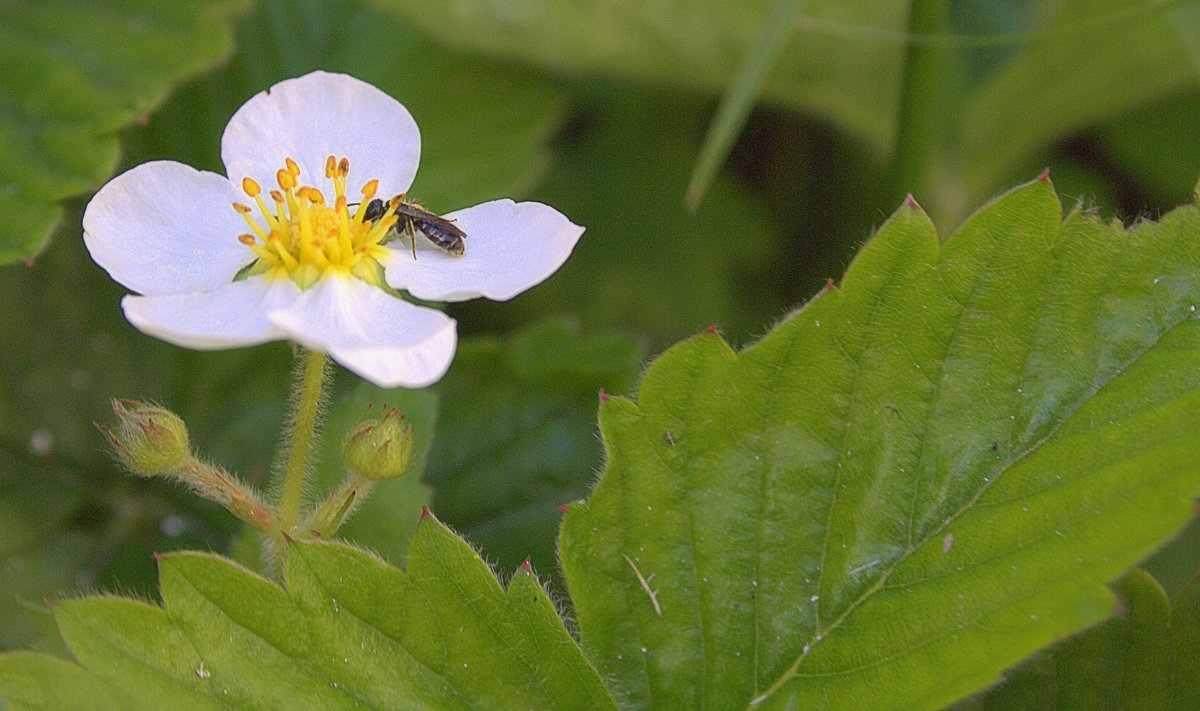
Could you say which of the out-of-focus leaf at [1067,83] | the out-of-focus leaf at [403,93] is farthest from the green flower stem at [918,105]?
the out-of-focus leaf at [403,93]

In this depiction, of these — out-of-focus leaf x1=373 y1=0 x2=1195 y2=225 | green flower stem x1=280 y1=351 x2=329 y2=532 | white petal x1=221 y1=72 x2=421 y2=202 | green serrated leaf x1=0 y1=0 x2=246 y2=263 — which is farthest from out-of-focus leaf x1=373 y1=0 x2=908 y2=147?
green flower stem x1=280 y1=351 x2=329 y2=532

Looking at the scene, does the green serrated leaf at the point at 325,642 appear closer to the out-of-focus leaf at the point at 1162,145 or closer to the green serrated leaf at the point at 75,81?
the green serrated leaf at the point at 75,81

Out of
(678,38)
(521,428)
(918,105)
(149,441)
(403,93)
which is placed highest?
(918,105)

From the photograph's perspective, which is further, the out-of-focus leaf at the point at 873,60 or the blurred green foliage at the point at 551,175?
the out-of-focus leaf at the point at 873,60

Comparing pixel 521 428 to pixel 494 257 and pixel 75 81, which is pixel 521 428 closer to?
pixel 494 257

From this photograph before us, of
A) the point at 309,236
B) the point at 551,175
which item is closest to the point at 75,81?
the point at 309,236

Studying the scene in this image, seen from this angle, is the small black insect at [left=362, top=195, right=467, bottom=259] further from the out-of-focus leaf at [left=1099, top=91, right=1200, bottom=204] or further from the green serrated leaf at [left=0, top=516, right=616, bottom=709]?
the out-of-focus leaf at [left=1099, top=91, right=1200, bottom=204]

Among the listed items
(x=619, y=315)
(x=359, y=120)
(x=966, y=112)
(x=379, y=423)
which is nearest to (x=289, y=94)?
(x=359, y=120)
